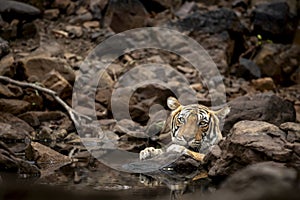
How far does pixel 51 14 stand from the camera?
11352mm

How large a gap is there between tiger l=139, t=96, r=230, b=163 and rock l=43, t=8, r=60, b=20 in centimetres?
531

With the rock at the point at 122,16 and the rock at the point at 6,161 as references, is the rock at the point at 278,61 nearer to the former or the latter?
the rock at the point at 122,16

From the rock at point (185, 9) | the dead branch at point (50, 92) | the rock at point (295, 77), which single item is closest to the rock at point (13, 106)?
the dead branch at point (50, 92)

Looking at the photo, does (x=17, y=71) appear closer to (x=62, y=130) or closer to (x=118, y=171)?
(x=62, y=130)

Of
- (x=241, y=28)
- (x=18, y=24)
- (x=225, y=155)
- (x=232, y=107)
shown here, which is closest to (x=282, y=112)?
(x=232, y=107)

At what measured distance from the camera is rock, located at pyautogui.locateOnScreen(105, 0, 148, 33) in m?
10.9

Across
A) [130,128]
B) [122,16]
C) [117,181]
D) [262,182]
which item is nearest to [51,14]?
[122,16]

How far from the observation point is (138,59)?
412 inches

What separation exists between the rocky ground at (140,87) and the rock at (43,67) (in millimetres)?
15

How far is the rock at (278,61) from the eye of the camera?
35.3ft

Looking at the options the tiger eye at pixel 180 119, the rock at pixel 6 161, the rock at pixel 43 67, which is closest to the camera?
the rock at pixel 6 161

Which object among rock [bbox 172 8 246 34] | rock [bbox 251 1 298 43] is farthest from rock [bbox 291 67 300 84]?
rock [bbox 172 8 246 34]

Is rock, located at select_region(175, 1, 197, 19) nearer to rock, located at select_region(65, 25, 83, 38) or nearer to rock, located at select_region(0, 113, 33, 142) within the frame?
rock, located at select_region(65, 25, 83, 38)

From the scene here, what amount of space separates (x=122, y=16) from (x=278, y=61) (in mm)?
2919
